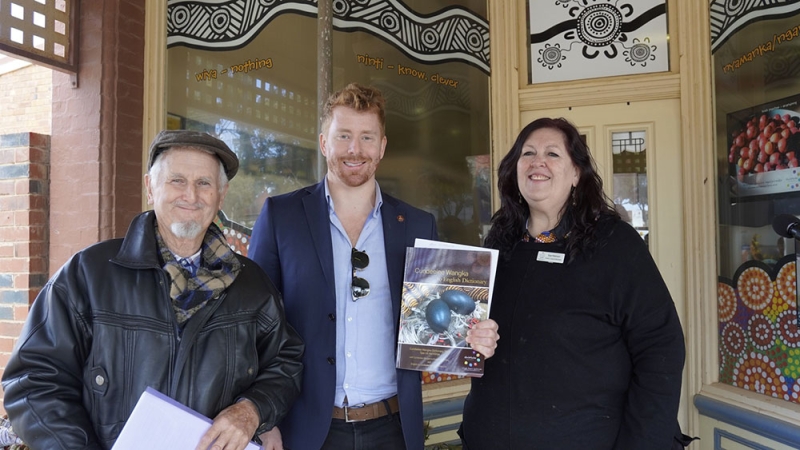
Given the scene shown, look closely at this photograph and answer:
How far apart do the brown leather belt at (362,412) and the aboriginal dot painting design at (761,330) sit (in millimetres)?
2375

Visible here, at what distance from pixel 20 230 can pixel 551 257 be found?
3.43m

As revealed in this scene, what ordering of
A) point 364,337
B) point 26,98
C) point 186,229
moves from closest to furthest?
point 186,229 → point 364,337 → point 26,98

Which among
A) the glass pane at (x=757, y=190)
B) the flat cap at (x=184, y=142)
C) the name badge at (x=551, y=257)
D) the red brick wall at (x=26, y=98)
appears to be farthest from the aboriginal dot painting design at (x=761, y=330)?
the red brick wall at (x=26, y=98)

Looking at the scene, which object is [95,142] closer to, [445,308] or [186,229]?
[186,229]

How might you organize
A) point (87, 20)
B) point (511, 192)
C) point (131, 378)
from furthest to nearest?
point (87, 20)
point (511, 192)
point (131, 378)

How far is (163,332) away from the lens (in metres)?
1.63

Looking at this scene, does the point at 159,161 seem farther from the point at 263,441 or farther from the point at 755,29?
the point at 755,29

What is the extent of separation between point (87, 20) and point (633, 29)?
11.9 ft

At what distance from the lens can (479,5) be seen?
13.9 feet

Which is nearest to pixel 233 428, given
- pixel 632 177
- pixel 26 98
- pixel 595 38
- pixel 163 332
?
pixel 163 332

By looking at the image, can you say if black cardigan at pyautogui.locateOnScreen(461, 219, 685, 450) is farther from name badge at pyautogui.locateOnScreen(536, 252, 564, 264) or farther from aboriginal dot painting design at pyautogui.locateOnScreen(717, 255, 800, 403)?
aboriginal dot painting design at pyautogui.locateOnScreen(717, 255, 800, 403)

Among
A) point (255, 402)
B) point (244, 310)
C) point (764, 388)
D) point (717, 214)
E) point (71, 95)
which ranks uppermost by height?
point (71, 95)

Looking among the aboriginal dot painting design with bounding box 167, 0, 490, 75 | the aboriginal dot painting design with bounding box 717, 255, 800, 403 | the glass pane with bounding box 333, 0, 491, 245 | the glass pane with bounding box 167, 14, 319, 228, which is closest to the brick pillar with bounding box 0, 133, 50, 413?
the glass pane with bounding box 167, 14, 319, 228

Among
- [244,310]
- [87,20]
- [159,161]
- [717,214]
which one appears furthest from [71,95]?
[717,214]
